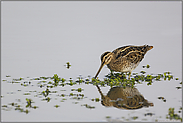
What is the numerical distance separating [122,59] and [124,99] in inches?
138

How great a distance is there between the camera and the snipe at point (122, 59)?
516 inches

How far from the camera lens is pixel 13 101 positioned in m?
9.80

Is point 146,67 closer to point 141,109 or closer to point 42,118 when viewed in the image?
point 141,109

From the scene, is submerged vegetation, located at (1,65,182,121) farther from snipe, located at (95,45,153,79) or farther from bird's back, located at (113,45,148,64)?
bird's back, located at (113,45,148,64)

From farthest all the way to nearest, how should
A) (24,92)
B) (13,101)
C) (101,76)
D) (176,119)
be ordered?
(101,76)
(24,92)
(13,101)
(176,119)

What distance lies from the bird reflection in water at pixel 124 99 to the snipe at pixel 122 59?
185cm

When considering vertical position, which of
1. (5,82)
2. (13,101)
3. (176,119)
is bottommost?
(176,119)

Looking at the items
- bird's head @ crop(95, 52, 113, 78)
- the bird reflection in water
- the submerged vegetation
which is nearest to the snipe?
bird's head @ crop(95, 52, 113, 78)

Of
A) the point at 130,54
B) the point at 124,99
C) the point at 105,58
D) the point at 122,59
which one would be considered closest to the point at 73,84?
the point at 105,58

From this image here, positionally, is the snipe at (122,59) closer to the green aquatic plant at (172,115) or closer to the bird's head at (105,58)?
the bird's head at (105,58)

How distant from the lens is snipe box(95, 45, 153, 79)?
1309 centimetres

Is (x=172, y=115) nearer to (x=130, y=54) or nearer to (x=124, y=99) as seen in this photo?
(x=124, y=99)

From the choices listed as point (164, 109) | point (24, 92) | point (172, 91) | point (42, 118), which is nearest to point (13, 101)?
point (24, 92)

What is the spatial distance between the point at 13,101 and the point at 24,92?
0.98 m
